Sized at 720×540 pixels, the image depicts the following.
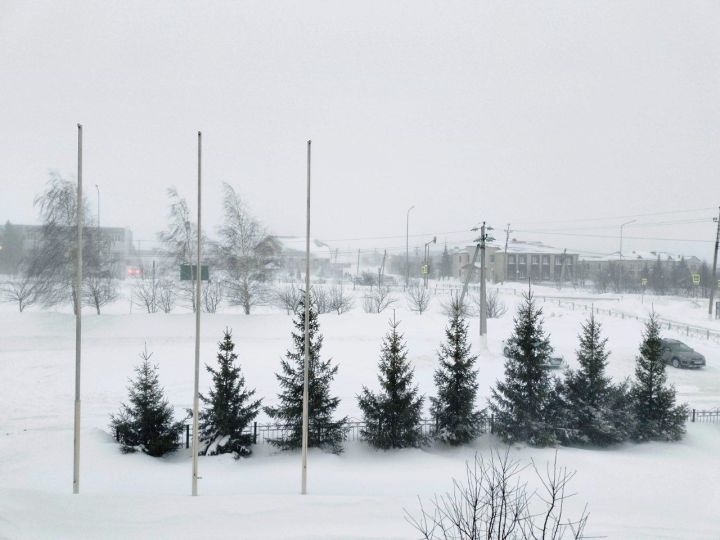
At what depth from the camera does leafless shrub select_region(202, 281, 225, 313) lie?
2816cm

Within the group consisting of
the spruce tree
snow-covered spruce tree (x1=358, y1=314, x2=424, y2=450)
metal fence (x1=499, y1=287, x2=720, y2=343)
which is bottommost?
snow-covered spruce tree (x1=358, y1=314, x2=424, y2=450)

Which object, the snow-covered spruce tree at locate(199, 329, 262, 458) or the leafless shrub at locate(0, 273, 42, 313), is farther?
the leafless shrub at locate(0, 273, 42, 313)

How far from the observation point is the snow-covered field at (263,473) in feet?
25.7

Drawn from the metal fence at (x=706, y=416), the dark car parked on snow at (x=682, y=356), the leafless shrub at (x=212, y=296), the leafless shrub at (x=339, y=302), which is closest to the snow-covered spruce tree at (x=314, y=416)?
the metal fence at (x=706, y=416)

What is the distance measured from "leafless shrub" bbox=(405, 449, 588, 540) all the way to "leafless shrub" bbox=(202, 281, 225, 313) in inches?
804

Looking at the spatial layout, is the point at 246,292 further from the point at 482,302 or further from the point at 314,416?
the point at 314,416

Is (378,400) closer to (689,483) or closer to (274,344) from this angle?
(689,483)

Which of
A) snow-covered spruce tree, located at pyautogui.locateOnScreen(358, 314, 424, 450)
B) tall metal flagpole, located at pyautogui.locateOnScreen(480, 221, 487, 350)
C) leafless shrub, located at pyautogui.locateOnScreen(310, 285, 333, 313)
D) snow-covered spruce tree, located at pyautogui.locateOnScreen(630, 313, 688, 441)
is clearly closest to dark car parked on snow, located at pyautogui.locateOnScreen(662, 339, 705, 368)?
snow-covered spruce tree, located at pyautogui.locateOnScreen(630, 313, 688, 441)

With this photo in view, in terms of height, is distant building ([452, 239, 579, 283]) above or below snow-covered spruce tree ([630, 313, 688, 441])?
above

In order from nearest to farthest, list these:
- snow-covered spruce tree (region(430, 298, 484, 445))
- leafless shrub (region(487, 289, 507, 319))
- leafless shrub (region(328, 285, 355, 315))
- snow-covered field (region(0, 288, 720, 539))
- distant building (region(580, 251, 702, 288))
Answer: snow-covered field (region(0, 288, 720, 539)) < snow-covered spruce tree (region(430, 298, 484, 445)) < leafless shrub (region(487, 289, 507, 319)) < leafless shrub (region(328, 285, 355, 315)) < distant building (region(580, 251, 702, 288))

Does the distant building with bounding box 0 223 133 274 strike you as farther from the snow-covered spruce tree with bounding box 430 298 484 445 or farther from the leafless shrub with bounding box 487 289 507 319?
the snow-covered spruce tree with bounding box 430 298 484 445

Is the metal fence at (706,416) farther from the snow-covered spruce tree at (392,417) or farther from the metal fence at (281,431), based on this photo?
the snow-covered spruce tree at (392,417)

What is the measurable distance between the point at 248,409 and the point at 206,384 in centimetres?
650

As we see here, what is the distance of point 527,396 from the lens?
1238cm
